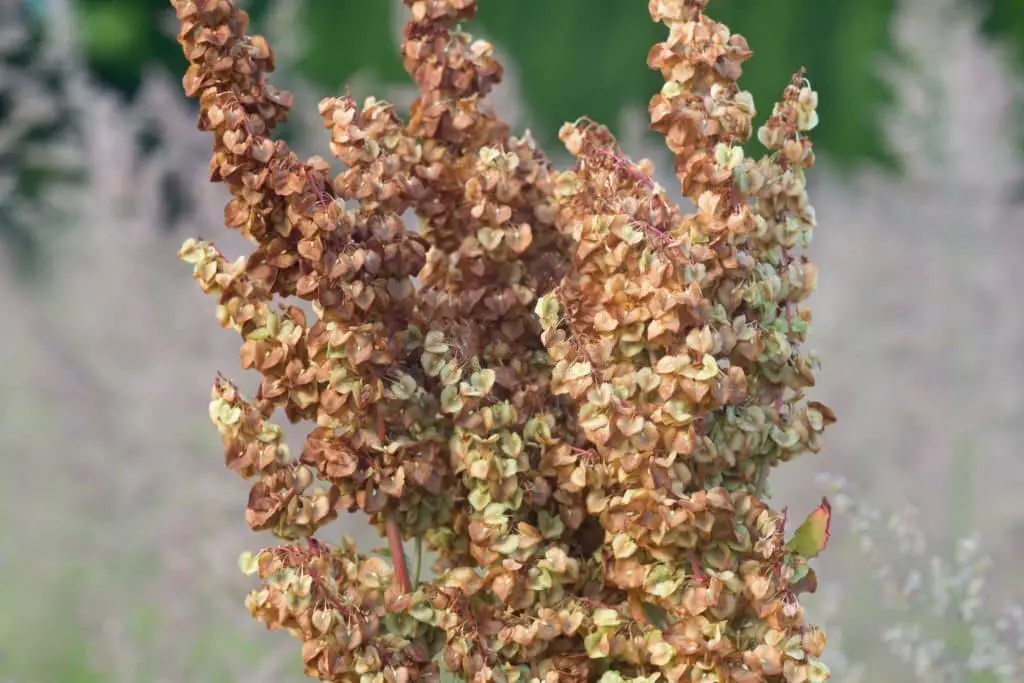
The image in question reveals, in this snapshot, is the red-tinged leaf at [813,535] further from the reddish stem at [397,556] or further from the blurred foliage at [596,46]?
the blurred foliage at [596,46]

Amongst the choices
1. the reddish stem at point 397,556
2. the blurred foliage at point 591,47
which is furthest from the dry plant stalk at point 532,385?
the blurred foliage at point 591,47

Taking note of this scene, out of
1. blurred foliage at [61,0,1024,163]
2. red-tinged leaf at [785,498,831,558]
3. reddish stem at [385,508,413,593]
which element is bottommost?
red-tinged leaf at [785,498,831,558]

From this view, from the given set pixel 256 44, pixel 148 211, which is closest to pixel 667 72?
pixel 256 44

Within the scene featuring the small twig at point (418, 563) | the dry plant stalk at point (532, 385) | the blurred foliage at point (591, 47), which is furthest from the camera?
the blurred foliage at point (591, 47)

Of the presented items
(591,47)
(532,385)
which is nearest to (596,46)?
(591,47)

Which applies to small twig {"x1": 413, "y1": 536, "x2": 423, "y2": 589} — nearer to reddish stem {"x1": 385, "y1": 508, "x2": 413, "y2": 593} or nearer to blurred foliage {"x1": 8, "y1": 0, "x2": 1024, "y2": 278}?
reddish stem {"x1": 385, "y1": 508, "x2": 413, "y2": 593}

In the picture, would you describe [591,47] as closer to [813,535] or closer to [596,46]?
[596,46]

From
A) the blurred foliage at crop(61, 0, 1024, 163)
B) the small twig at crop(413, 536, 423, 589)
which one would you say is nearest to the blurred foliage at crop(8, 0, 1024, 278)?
the blurred foliage at crop(61, 0, 1024, 163)
